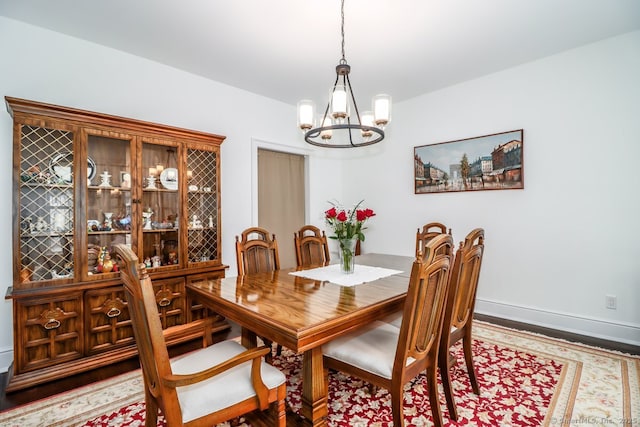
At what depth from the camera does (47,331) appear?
221 cm

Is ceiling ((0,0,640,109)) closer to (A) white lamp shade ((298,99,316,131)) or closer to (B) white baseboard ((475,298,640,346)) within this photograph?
(A) white lamp shade ((298,99,316,131))

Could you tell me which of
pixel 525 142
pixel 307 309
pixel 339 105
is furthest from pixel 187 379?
pixel 525 142

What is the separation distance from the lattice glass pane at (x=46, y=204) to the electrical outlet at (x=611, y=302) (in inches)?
180

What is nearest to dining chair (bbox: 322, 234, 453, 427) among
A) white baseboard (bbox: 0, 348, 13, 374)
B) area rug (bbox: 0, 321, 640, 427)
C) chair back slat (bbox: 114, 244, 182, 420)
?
area rug (bbox: 0, 321, 640, 427)

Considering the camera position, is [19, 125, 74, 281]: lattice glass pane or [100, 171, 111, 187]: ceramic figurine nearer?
[19, 125, 74, 281]: lattice glass pane

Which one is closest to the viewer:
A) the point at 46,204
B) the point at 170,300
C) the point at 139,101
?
the point at 46,204

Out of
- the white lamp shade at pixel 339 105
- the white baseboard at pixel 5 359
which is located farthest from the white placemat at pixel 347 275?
the white baseboard at pixel 5 359

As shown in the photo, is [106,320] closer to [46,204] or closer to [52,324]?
[52,324]

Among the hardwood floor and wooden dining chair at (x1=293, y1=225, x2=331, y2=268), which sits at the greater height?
wooden dining chair at (x1=293, y1=225, x2=331, y2=268)

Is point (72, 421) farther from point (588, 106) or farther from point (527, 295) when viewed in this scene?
point (588, 106)

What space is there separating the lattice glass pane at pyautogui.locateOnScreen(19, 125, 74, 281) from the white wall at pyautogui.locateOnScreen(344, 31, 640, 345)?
12.3 ft

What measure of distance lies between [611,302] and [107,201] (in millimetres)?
4558

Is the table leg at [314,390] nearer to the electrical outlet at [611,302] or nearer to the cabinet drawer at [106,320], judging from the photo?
the cabinet drawer at [106,320]

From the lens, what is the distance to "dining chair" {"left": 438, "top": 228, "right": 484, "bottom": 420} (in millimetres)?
1668
